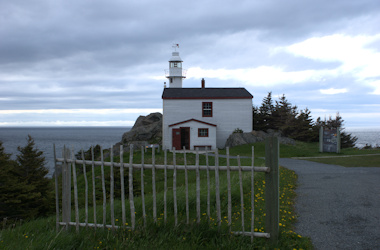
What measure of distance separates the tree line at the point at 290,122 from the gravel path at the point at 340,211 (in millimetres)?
25671

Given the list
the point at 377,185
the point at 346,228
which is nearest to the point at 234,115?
the point at 377,185

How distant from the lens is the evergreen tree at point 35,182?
12.1m

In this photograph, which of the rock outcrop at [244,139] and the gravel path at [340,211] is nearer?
the gravel path at [340,211]

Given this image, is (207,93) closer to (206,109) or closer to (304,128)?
(206,109)

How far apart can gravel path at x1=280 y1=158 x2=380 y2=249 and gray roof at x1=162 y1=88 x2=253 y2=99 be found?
21.9 meters

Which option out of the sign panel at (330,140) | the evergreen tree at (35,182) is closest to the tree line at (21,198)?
the evergreen tree at (35,182)

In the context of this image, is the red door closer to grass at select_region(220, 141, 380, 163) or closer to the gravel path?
grass at select_region(220, 141, 380, 163)

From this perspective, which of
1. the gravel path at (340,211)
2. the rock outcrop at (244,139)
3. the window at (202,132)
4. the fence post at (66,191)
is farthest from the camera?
the rock outcrop at (244,139)

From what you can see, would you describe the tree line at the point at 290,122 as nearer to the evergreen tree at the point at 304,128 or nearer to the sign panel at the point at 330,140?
the evergreen tree at the point at 304,128

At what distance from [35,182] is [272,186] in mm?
10643

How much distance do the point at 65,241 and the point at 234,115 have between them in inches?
1187

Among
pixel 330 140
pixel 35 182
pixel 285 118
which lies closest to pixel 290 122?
pixel 285 118

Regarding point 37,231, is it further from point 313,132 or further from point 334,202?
point 313,132

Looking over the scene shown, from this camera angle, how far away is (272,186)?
5.86 meters
